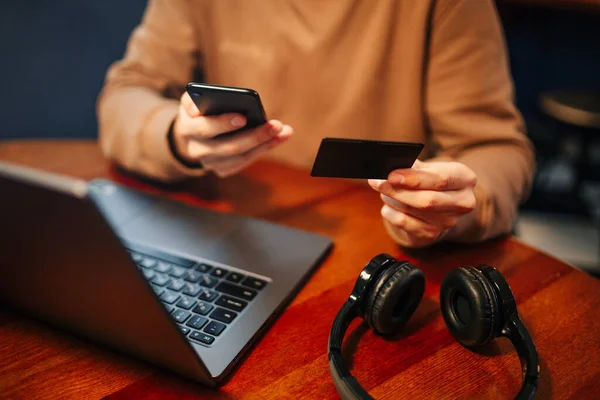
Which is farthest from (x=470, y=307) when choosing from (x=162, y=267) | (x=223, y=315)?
(x=162, y=267)

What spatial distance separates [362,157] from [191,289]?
24 cm

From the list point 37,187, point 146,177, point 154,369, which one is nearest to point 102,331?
point 154,369

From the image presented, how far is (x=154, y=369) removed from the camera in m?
0.48

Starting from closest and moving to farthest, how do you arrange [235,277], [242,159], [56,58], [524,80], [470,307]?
[470,307], [235,277], [242,159], [56,58], [524,80]

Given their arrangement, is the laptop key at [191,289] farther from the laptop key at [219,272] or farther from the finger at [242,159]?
the finger at [242,159]

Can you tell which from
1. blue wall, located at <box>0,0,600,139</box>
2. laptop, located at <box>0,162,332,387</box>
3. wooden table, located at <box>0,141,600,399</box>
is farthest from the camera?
blue wall, located at <box>0,0,600,139</box>

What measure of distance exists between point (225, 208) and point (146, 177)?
0.18 metres

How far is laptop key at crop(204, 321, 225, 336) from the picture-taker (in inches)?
19.8

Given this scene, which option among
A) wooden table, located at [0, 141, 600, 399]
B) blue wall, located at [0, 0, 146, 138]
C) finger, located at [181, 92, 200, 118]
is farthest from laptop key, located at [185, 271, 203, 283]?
blue wall, located at [0, 0, 146, 138]

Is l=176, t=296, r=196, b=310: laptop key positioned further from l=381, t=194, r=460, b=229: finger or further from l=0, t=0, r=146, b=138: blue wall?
l=0, t=0, r=146, b=138: blue wall

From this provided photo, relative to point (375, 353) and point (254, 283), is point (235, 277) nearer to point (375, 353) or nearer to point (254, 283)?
point (254, 283)

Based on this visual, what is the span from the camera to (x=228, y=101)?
22.6 inches

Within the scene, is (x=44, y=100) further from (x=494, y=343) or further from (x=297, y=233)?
(x=494, y=343)

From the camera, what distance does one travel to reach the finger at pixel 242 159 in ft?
2.19
